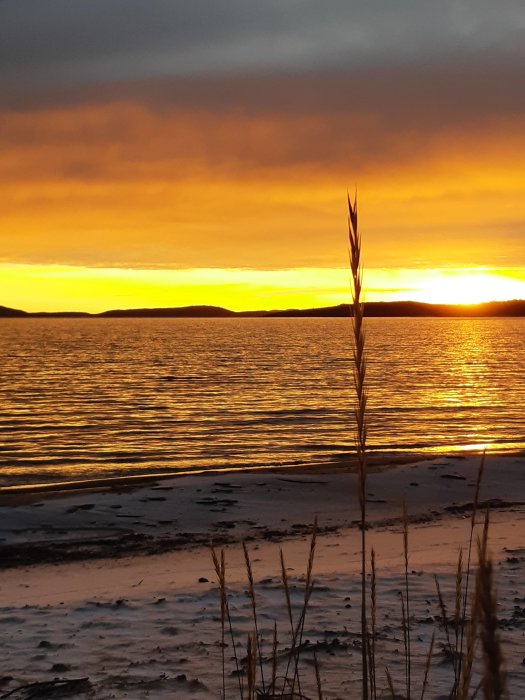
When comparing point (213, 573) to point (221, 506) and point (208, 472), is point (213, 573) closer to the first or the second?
point (221, 506)

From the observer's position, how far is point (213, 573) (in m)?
9.57

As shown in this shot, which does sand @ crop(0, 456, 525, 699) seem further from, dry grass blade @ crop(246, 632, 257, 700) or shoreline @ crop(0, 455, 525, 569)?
dry grass blade @ crop(246, 632, 257, 700)

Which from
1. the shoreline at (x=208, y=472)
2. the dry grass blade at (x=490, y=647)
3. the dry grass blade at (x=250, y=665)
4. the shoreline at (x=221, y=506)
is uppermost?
the dry grass blade at (x=490, y=647)

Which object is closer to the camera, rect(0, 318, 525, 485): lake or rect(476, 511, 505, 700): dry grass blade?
rect(476, 511, 505, 700): dry grass blade

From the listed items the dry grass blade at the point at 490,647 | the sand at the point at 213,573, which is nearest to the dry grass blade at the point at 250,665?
the dry grass blade at the point at 490,647

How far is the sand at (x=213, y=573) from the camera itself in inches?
231

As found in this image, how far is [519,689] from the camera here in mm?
5246

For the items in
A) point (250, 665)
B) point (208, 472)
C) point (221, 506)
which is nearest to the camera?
point (250, 665)

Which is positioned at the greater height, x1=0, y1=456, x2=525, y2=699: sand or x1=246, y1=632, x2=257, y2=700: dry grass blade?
x1=246, y1=632, x2=257, y2=700: dry grass blade

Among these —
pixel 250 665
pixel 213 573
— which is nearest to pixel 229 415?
pixel 213 573

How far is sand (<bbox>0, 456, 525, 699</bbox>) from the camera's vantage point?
588 cm

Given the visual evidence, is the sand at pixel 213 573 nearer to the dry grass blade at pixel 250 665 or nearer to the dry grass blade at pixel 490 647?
the dry grass blade at pixel 250 665

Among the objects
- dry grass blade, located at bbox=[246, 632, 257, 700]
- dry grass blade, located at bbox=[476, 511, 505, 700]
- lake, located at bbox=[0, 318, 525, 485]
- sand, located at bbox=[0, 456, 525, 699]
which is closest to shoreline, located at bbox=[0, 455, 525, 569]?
sand, located at bbox=[0, 456, 525, 699]

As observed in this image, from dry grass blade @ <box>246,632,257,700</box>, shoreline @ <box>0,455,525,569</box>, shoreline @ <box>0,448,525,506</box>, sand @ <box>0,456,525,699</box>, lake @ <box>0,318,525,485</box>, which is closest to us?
dry grass blade @ <box>246,632,257,700</box>
